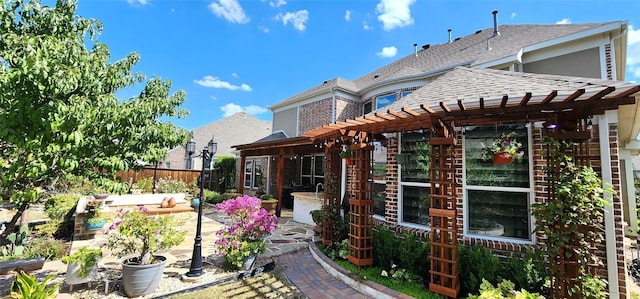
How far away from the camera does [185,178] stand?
1958 centimetres

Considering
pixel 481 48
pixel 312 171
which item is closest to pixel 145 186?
pixel 312 171

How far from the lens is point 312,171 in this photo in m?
14.7

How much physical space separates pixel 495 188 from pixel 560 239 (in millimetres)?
1756

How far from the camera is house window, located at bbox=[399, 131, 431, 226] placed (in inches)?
233

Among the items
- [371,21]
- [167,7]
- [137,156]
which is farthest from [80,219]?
[371,21]

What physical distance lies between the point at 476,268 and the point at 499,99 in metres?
2.60

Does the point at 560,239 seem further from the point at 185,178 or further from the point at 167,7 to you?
the point at 185,178

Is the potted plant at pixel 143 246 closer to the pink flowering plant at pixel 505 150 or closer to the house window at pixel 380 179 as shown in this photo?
the house window at pixel 380 179

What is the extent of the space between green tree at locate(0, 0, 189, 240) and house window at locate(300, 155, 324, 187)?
990cm

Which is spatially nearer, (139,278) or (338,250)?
(139,278)

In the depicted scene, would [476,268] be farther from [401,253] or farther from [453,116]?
[453,116]

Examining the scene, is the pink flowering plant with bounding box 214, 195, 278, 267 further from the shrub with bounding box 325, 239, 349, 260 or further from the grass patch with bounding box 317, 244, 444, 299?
the grass patch with bounding box 317, 244, 444, 299

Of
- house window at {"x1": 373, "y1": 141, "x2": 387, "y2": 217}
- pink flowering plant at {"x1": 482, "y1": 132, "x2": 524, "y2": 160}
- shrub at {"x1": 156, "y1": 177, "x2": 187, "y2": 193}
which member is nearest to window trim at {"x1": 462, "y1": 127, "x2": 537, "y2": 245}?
pink flowering plant at {"x1": 482, "y1": 132, "x2": 524, "y2": 160}

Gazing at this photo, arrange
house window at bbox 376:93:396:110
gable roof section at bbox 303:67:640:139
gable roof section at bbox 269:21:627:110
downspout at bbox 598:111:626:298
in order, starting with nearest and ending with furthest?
1. gable roof section at bbox 303:67:640:139
2. downspout at bbox 598:111:626:298
3. gable roof section at bbox 269:21:627:110
4. house window at bbox 376:93:396:110
